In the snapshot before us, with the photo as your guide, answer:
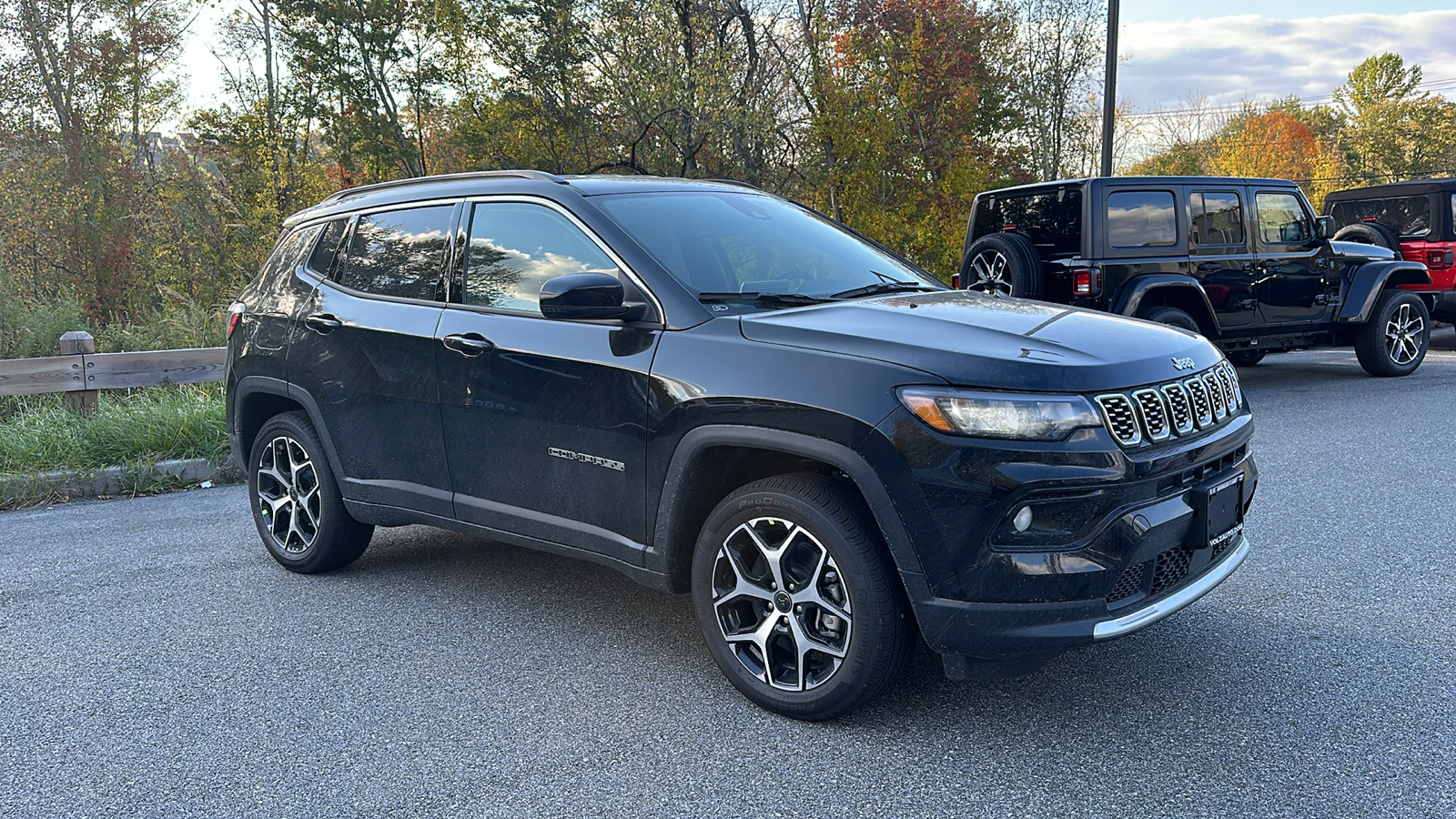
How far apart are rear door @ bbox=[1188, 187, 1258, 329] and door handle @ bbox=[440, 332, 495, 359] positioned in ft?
24.4

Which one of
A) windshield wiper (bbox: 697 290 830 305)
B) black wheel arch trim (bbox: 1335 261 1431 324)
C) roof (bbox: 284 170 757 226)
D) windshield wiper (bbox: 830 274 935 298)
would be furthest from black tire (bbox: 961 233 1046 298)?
windshield wiper (bbox: 697 290 830 305)

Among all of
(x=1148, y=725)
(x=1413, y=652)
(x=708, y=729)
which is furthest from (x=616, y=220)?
(x=1413, y=652)

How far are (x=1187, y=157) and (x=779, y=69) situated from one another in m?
20.4

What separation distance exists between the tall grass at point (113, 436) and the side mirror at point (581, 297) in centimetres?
561

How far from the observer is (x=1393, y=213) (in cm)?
Result: 1312

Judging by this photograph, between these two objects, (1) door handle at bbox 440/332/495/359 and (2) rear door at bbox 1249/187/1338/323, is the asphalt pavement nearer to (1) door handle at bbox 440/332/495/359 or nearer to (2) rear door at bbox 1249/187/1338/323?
(1) door handle at bbox 440/332/495/359

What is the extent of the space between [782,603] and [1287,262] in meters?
8.60

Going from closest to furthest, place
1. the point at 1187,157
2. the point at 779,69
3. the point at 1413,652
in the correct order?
1. the point at 1413,652
2. the point at 779,69
3. the point at 1187,157

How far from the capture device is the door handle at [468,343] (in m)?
4.16

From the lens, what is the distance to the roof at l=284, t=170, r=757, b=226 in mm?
4242

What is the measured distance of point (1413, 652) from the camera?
380 centimetres

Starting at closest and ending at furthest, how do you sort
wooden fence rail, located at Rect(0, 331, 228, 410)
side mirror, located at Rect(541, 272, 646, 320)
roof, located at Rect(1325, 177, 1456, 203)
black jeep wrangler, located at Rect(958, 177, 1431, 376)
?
side mirror, located at Rect(541, 272, 646, 320)
wooden fence rail, located at Rect(0, 331, 228, 410)
black jeep wrangler, located at Rect(958, 177, 1431, 376)
roof, located at Rect(1325, 177, 1456, 203)

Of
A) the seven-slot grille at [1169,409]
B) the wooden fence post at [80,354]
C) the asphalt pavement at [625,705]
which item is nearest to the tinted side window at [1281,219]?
the asphalt pavement at [625,705]

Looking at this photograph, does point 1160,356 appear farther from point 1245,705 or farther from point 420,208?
point 420,208
